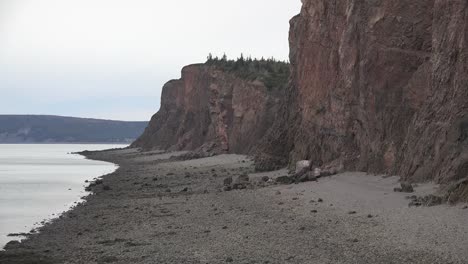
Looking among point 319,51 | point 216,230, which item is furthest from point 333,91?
point 216,230

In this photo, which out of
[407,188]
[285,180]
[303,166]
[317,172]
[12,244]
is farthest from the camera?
[303,166]

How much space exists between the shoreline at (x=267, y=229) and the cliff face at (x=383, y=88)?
4.97ft

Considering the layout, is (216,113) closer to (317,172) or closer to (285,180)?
(285,180)

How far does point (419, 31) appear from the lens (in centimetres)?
2412

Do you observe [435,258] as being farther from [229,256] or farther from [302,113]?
[302,113]

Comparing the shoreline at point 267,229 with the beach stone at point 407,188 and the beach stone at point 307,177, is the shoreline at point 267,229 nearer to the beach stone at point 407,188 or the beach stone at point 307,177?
the beach stone at point 407,188

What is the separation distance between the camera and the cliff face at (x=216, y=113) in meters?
57.0

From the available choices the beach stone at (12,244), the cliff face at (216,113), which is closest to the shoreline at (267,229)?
the beach stone at (12,244)

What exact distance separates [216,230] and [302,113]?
21.3 m

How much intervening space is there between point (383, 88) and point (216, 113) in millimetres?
43113

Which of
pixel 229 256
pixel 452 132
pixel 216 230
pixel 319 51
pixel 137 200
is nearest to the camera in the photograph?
pixel 229 256

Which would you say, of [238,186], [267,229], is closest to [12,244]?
[267,229]

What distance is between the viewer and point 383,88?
25.4 metres

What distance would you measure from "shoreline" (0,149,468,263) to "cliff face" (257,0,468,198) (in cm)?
152
